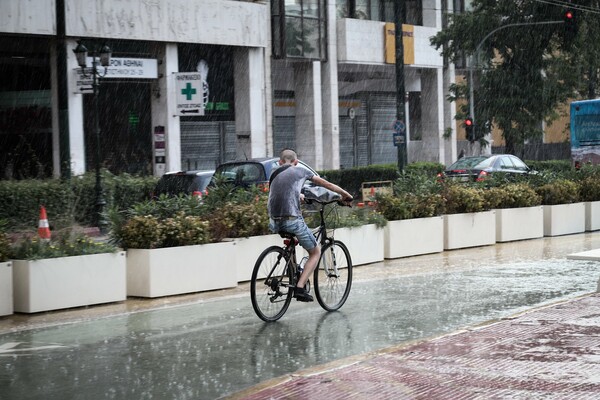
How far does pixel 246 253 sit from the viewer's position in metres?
13.7

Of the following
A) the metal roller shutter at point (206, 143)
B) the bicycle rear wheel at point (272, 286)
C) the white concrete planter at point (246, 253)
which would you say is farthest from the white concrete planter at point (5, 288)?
the metal roller shutter at point (206, 143)

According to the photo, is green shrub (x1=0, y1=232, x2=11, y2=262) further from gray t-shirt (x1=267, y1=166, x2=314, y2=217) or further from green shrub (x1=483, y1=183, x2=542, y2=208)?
green shrub (x1=483, y1=183, x2=542, y2=208)

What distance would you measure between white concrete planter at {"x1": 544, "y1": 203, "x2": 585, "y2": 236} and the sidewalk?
1112 cm

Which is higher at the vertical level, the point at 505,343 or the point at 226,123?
the point at 226,123

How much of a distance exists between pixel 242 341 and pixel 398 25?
66.7 feet

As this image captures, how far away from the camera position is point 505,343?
28.3 ft

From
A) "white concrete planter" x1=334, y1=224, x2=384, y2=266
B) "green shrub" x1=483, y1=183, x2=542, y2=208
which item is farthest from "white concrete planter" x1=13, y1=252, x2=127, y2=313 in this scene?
"green shrub" x1=483, y1=183, x2=542, y2=208

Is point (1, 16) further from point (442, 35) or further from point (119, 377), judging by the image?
point (119, 377)

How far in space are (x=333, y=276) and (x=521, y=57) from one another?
33.0 metres

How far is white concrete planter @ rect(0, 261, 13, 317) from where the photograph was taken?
35.5 ft

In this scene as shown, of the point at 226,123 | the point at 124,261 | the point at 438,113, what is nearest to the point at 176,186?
the point at 124,261

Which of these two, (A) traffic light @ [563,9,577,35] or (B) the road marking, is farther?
(A) traffic light @ [563,9,577,35]

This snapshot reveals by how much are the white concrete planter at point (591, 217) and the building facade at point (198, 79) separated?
11680 mm

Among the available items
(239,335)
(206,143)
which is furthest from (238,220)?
(206,143)
